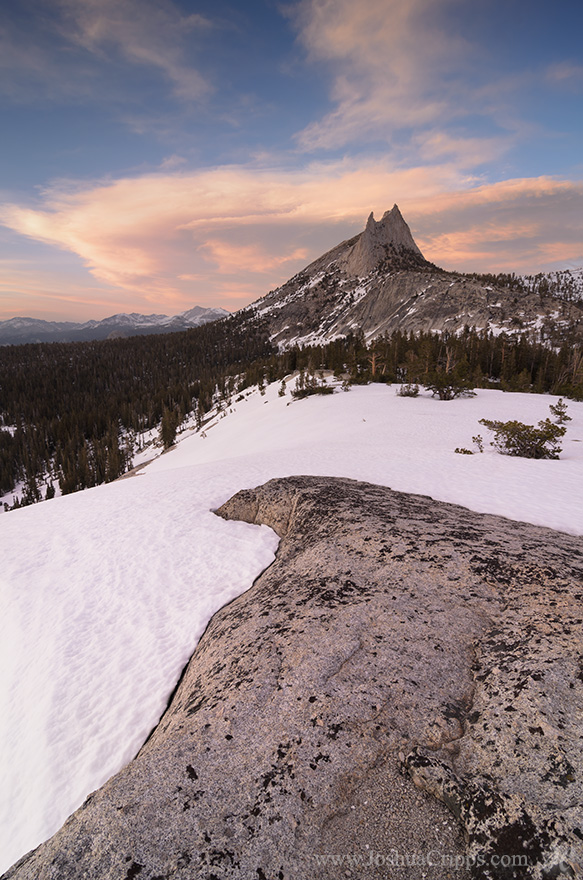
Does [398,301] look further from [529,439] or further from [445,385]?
[529,439]

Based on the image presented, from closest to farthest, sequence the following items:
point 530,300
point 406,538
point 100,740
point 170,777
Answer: point 170,777 < point 100,740 < point 406,538 < point 530,300

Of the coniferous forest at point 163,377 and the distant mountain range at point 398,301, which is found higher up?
the distant mountain range at point 398,301

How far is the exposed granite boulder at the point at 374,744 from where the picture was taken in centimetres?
262

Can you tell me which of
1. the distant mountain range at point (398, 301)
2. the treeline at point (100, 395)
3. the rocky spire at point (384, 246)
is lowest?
the treeline at point (100, 395)

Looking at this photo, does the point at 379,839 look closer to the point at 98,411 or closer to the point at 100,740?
the point at 100,740

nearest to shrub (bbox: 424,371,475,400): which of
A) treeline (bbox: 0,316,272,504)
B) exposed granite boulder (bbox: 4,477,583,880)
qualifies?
exposed granite boulder (bbox: 4,477,583,880)

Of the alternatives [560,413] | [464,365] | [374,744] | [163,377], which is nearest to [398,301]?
[464,365]

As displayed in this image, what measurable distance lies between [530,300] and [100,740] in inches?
5264

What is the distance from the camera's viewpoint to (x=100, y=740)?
515cm

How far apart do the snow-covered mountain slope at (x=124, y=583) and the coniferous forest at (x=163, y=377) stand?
24.7 meters

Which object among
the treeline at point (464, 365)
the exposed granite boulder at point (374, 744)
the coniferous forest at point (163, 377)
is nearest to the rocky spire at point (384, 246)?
the coniferous forest at point (163, 377)

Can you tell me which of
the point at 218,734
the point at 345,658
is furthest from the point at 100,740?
the point at 345,658

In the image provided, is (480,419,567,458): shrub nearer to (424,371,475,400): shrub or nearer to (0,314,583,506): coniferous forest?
(424,371,475,400): shrub

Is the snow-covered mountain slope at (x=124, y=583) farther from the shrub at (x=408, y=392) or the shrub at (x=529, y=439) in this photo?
the shrub at (x=408, y=392)
